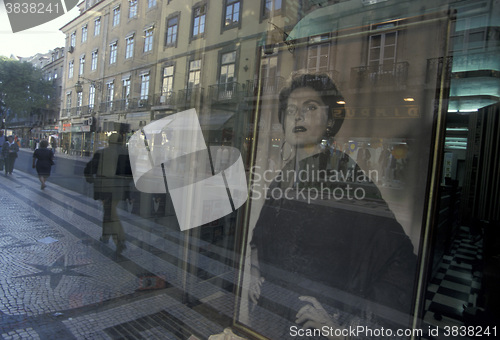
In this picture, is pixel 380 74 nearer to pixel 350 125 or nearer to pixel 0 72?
pixel 350 125

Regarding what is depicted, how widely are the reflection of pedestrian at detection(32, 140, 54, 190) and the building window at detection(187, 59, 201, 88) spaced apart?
13.0ft

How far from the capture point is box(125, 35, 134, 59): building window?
12.4 feet

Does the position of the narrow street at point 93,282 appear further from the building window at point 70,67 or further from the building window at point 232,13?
the building window at point 70,67

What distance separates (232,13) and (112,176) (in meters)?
2.94

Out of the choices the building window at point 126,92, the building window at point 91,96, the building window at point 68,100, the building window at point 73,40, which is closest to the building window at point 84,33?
the building window at point 73,40

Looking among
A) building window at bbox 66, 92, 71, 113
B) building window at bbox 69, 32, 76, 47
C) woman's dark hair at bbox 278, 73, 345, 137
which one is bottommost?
woman's dark hair at bbox 278, 73, 345, 137

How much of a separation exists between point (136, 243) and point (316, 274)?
2736 mm

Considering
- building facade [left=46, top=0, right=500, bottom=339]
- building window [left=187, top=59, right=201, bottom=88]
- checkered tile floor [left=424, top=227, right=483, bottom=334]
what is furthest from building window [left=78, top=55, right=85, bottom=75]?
checkered tile floor [left=424, top=227, right=483, bottom=334]

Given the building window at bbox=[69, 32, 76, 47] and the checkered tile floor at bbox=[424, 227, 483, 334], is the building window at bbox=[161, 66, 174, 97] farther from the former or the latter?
the checkered tile floor at bbox=[424, 227, 483, 334]

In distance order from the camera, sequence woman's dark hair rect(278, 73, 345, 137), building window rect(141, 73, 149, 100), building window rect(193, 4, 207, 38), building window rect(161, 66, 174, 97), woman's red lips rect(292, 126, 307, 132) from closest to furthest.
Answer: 1. woman's dark hair rect(278, 73, 345, 137)
2. woman's red lips rect(292, 126, 307, 132)
3. building window rect(193, 4, 207, 38)
4. building window rect(161, 66, 174, 97)
5. building window rect(141, 73, 149, 100)

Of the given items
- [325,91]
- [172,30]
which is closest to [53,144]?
[172,30]

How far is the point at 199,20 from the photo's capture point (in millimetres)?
2854

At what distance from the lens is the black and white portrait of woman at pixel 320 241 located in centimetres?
168

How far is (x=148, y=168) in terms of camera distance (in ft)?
12.3
